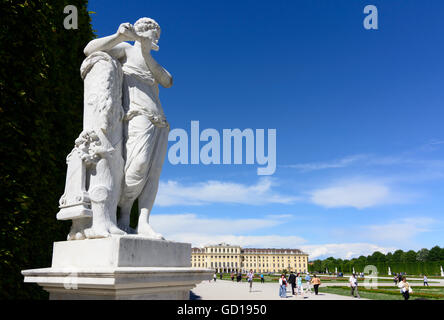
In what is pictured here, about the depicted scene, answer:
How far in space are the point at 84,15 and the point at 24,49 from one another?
3.24 m

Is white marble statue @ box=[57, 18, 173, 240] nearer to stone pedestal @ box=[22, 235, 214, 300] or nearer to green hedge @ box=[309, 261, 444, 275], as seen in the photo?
stone pedestal @ box=[22, 235, 214, 300]

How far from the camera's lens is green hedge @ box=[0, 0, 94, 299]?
5523mm

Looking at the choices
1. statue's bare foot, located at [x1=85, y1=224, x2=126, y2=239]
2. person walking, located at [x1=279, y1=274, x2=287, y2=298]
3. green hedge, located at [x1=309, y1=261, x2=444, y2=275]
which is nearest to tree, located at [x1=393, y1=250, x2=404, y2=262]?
green hedge, located at [x1=309, y1=261, x2=444, y2=275]

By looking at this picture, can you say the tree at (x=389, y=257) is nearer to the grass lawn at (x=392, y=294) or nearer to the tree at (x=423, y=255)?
the tree at (x=423, y=255)

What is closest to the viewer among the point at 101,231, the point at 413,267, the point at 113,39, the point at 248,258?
the point at 101,231

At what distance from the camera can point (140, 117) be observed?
Answer: 13.7 ft

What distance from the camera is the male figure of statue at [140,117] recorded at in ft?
13.3

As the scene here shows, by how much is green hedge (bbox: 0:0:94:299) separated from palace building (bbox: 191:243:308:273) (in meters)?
131

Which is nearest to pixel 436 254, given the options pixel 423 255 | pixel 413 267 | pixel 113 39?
pixel 423 255

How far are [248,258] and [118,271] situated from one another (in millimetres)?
147550

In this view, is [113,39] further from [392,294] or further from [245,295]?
[392,294]
